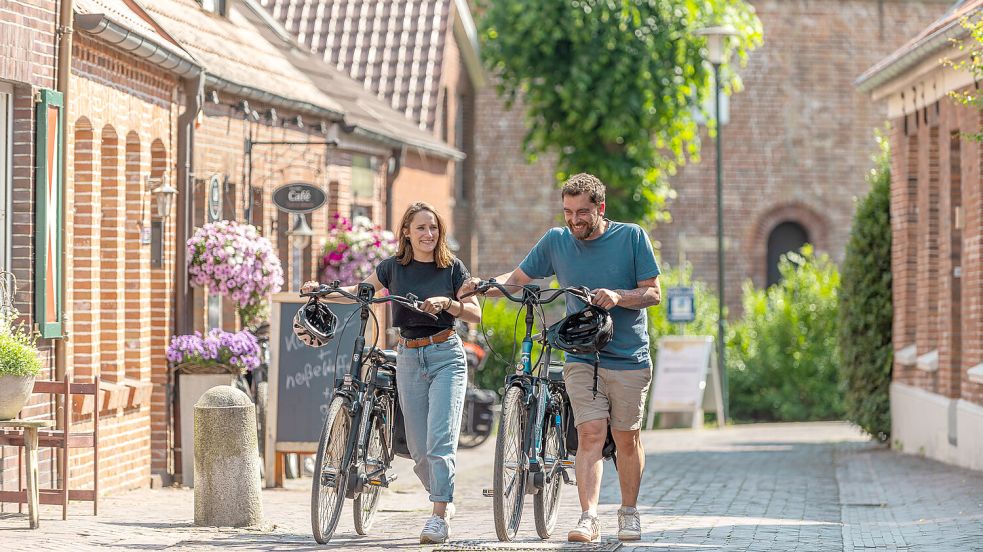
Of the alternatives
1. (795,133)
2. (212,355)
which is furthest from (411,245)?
(795,133)

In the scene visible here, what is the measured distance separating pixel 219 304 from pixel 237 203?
0.96 metres

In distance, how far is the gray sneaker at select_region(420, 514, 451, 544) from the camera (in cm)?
893

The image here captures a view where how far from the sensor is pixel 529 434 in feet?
29.8

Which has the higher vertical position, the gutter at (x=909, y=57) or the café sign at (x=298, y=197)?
the gutter at (x=909, y=57)

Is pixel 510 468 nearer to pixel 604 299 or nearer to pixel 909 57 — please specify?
pixel 604 299

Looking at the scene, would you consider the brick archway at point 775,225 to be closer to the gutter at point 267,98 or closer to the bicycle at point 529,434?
the gutter at point 267,98

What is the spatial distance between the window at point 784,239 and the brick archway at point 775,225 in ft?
0.49

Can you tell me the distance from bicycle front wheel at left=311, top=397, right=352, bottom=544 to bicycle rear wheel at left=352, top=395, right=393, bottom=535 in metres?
0.17

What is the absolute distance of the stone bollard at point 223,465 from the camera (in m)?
10.0

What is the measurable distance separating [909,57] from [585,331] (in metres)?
8.96

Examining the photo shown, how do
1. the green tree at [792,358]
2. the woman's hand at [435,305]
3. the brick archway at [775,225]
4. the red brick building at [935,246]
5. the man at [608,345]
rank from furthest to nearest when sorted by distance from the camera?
1. the brick archway at [775,225]
2. the green tree at [792,358]
3. the red brick building at [935,246]
4. the man at [608,345]
5. the woman's hand at [435,305]

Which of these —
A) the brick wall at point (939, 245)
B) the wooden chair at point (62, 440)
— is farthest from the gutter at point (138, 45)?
the brick wall at point (939, 245)

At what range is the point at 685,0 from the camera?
2794 cm

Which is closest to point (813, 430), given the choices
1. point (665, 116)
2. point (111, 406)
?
point (665, 116)
